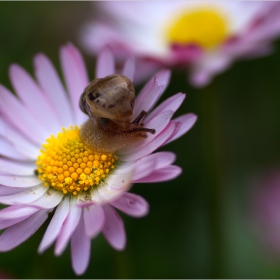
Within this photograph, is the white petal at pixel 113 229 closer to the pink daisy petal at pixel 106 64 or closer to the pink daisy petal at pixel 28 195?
the pink daisy petal at pixel 28 195

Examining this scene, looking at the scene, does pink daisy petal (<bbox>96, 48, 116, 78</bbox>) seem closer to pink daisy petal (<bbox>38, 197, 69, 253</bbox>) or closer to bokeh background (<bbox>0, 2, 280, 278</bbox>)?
pink daisy petal (<bbox>38, 197, 69, 253</bbox>)

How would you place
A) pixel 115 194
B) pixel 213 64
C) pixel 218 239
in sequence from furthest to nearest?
pixel 213 64
pixel 218 239
pixel 115 194

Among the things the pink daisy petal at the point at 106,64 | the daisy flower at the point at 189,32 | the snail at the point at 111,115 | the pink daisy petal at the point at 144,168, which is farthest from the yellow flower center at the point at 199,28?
the pink daisy petal at the point at 144,168

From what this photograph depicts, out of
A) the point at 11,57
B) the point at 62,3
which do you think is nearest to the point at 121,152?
the point at 11,57

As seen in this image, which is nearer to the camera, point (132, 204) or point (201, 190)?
point (132, 204)

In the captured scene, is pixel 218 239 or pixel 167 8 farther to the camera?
pixel 167 8

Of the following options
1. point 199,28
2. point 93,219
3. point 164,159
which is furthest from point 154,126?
point 199,28

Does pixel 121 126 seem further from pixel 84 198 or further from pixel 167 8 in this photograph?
pixel 167 8

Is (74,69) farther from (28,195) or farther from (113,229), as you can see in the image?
(113,229)
